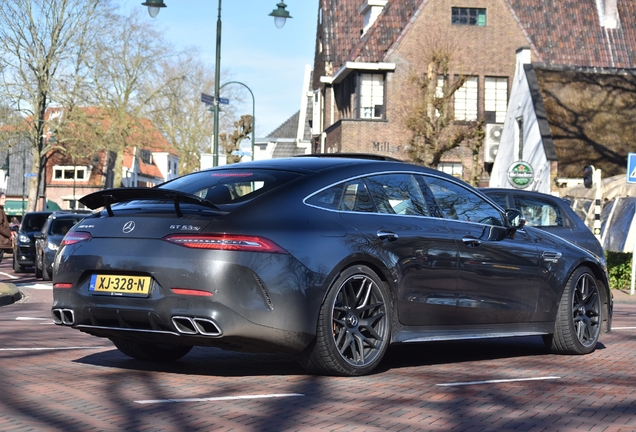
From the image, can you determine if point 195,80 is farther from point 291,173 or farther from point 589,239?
point 291,173

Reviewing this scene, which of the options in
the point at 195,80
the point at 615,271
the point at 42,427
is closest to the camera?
the point at 42,427

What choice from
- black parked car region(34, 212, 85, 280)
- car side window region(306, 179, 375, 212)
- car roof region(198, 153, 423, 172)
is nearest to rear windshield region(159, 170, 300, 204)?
car roof region(198, 153, 423, 172)

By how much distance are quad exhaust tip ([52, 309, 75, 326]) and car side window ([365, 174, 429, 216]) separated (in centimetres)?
228

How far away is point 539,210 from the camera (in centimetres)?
1417

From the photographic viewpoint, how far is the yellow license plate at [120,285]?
713 centimetres

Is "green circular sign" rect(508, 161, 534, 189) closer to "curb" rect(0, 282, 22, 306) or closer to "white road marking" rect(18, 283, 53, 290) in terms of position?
"white road marking" rect(18, 283, 53, 290)

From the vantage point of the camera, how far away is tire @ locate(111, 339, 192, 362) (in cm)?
839

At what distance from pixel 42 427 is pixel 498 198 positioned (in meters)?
9.33

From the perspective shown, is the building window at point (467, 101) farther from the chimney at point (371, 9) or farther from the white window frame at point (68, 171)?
the white window frame at point (68, 171)

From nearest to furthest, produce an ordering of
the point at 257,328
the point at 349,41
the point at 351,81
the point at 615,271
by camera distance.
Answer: the point at 257,328, the point at 615,271, the point at 351,81, the point at 349,41

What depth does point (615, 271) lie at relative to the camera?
23.4 meters

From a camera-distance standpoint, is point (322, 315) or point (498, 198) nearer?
point (322, 315)

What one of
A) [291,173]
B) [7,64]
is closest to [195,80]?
[7,64]

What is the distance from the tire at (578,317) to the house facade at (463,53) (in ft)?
109
